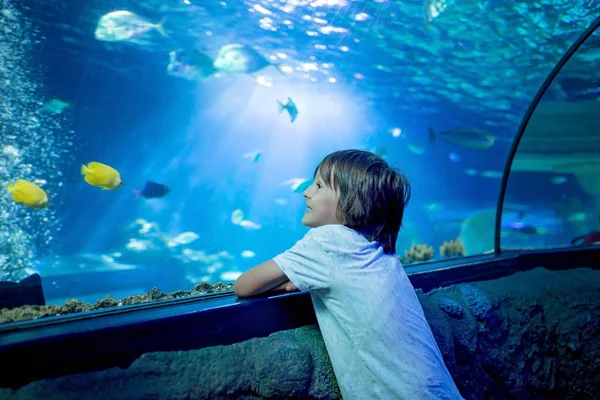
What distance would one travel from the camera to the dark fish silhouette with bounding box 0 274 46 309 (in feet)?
6.17

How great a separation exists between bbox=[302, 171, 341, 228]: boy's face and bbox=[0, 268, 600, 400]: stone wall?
0.54m

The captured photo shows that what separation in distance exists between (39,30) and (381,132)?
19.6 meters

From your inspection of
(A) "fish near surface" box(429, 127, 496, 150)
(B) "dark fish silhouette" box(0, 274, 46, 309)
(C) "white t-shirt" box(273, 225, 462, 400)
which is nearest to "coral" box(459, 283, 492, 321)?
(C) "white t-shirt" box(273, 225, 462, 400)

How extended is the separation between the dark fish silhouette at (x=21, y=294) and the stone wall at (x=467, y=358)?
2.97 ft

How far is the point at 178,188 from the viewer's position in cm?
3288

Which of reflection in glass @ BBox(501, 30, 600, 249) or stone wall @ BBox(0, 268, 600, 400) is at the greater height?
reflection in glass @ BBox(501, 30, 600, 249)

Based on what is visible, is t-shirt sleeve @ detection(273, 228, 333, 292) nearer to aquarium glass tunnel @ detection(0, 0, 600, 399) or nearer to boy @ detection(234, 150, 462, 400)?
boy @ detection(234, 150, 462, 400)

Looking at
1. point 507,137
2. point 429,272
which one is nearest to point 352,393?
point 429,272

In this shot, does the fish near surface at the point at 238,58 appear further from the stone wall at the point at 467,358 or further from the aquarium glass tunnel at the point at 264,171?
the stone wall at the point at 467,358

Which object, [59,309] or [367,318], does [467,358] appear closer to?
[367,318]

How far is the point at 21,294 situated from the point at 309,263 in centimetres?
157

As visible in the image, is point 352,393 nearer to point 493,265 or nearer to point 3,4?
point 493,265

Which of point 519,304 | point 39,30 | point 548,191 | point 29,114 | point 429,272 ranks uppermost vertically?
point 29,114

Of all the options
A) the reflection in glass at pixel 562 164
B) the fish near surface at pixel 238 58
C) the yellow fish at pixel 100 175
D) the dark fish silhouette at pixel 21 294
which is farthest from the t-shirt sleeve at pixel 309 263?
the fish near surface at pixel 238 58
